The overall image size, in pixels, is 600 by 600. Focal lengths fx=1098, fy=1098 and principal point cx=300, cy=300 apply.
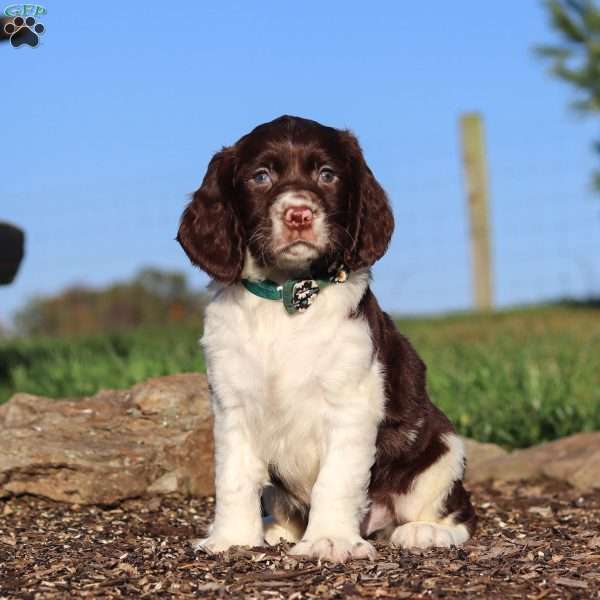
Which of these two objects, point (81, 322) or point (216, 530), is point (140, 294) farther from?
point (216, 530)

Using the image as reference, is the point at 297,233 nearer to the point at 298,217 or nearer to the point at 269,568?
the point at 298,217

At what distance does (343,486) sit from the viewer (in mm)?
4121

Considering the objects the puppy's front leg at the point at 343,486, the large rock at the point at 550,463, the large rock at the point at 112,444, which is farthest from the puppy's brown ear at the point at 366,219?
the large rock at the point at 550,463

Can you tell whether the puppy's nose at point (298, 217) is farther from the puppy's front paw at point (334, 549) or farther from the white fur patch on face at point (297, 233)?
the puppy's front paw at point (334, 549)

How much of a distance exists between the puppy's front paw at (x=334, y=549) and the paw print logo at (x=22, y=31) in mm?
4395

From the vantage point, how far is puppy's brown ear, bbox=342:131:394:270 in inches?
174

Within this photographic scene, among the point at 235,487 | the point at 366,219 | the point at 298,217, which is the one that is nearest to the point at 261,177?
the point at 298,217

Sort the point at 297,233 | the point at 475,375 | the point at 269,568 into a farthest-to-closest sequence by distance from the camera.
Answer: the point at 475,375 < the point at 297,233 < the point at 269,568

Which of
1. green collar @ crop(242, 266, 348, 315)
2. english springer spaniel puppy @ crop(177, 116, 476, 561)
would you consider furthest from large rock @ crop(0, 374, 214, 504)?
green collar @ crop(242, 266, 348, 315)

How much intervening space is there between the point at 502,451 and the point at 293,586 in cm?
361

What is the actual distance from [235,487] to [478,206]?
→ 15.4 metres

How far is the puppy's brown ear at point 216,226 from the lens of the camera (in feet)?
14.3

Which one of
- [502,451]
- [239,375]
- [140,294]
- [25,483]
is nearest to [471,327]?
[140,294]

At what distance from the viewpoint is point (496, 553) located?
164 inches
